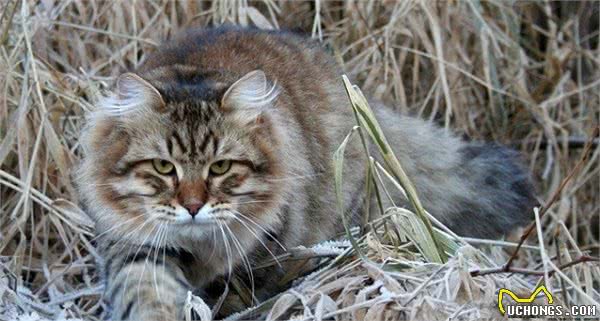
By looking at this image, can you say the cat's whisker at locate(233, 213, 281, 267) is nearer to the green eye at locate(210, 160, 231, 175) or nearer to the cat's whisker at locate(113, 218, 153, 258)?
the green eye at locate(210, 160, 231, 175)

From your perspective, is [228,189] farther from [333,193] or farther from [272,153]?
[333,193]

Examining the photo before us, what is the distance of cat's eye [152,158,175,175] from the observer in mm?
2625

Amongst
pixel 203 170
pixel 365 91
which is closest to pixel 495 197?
pixel 365 91

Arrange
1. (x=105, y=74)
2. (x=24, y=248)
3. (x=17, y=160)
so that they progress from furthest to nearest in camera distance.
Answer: (x=105, y=74) < (x=17, y=160) < (x=24, y=248)

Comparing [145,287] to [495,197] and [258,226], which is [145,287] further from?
[495,197]

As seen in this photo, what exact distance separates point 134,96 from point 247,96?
29 centimetres

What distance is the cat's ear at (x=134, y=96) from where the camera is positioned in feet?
8.82

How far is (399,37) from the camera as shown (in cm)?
413

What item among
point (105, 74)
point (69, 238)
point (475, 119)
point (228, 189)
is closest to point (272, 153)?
point (228, 189)

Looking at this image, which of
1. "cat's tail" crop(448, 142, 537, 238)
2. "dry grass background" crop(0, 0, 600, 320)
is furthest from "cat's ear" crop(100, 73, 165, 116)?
"cat's tail" crop(448, 142, 537, 238)

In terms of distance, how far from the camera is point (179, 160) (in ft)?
8.61

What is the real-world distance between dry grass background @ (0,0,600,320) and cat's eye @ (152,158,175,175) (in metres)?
0.41

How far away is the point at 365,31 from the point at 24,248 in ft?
5.01

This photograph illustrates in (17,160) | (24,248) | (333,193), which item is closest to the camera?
(333,193)
